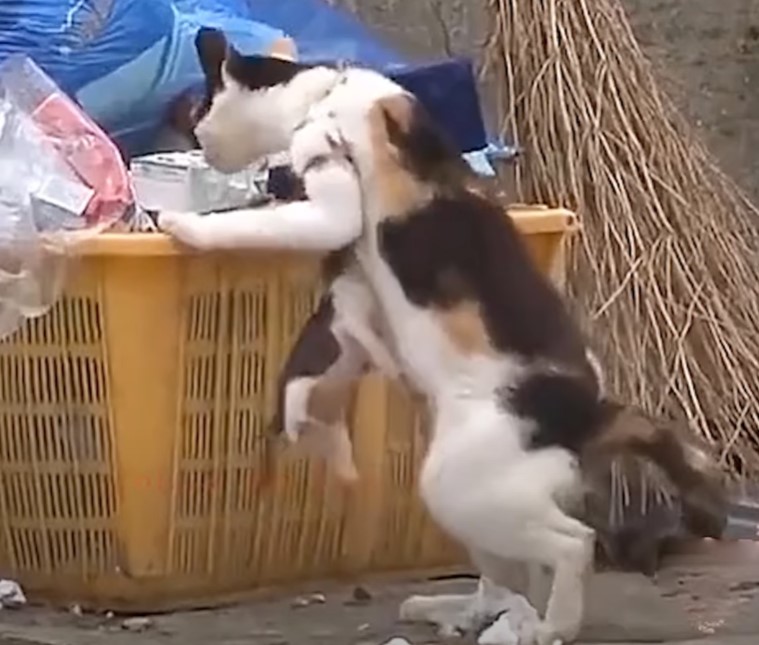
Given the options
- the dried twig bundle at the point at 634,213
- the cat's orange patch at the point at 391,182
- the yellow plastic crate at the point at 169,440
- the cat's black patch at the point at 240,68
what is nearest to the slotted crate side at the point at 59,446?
the yellow plastic crate at the point at 169,440

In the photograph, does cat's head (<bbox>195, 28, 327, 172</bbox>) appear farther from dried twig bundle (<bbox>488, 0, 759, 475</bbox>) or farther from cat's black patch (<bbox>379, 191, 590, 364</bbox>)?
dried twig bundle (<bbox>488, 0, 759, 475</bbox>)

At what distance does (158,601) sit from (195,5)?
715mm

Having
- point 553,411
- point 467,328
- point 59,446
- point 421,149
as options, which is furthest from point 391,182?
point 59,446

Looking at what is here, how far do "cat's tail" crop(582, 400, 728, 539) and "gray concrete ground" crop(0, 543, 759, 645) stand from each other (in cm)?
7

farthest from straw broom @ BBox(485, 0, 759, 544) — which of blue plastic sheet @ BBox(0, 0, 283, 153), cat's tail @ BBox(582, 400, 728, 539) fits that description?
cat's tail @ BBox(582, 400, 728, 539)

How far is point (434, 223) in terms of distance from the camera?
1.83 metres

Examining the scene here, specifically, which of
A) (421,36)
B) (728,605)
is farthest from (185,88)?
(421,36)

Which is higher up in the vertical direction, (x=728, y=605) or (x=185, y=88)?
(x=185, y=88)

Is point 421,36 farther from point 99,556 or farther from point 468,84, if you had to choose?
point 99,556

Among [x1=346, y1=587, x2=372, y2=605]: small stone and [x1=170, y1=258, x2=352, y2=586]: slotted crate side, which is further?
[x1=346, y1=587, x2=372, y2=605]: small stone

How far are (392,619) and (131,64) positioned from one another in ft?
2.24

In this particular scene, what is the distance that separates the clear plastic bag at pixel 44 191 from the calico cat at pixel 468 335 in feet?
0.49

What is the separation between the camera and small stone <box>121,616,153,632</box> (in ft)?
6.73

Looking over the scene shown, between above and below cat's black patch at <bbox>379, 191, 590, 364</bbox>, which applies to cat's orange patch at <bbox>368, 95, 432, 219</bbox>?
above
